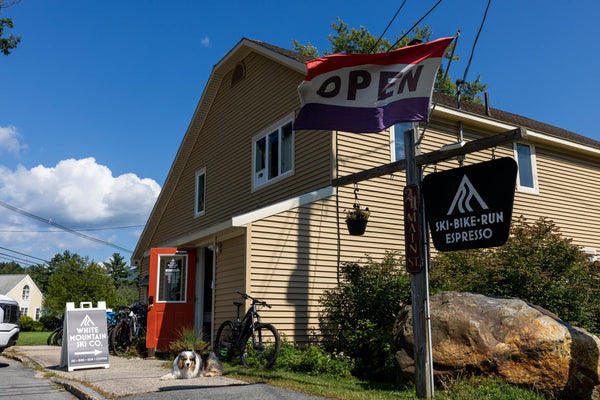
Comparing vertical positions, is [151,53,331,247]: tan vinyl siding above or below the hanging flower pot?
above

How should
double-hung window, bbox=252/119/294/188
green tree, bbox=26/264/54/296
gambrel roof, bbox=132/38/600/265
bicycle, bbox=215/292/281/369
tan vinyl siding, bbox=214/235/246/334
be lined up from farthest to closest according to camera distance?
green tree, bbox=26/264/54/296, gambrel roof, bbox=132/38/600/265, double-hung window, bbox=252/119/294/188, tan vinyl siding, bbox=214/235/246/334, bicycle, bbox=215/292/281/369

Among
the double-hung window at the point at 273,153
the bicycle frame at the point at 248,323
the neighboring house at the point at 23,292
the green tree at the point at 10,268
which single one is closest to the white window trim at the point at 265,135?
the double-hung window at the point at 273,153

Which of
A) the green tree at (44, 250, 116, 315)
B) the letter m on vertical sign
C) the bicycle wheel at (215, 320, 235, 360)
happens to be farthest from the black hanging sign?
the green tree at (44, 250, 116, 315)

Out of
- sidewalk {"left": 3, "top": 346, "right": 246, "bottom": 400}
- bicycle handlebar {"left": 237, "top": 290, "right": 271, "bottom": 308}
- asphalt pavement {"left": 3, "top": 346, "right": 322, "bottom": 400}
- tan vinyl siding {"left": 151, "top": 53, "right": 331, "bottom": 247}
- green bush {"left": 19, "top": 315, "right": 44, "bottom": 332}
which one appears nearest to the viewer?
asphalt pavement {"left": 3, "top": 346, "right": 322, "bottom": 400}

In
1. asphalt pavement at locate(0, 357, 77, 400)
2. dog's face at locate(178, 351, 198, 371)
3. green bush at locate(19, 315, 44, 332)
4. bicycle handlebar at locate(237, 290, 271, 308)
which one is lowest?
green bush at locate(19, 315, 44, 332)

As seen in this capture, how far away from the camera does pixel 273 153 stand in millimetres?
14078

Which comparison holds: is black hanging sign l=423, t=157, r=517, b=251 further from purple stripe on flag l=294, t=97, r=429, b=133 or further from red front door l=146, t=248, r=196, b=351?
red front door l=146, t=248, r=196, b=351

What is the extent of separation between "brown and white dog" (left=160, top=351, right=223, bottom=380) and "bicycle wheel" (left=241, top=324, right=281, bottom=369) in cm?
83

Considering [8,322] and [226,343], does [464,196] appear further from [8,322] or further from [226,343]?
[8,322]

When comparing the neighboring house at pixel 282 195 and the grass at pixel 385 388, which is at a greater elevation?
the neighboring house at pixel 282 195

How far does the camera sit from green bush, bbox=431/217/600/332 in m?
9.38

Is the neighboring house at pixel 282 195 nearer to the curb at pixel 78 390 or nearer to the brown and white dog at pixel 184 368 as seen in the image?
the brown and white dog at pixel 184 368

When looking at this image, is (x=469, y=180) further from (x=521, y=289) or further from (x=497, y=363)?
(x=521, y=289)

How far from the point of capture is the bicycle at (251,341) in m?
9.30
